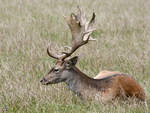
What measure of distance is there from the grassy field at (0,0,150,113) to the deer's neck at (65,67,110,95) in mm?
120

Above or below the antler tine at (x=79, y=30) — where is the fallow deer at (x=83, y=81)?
below

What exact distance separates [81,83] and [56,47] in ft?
9.47

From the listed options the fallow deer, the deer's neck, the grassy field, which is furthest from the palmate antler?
the deer's neck

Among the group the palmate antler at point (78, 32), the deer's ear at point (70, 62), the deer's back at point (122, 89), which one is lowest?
the deer's back at point (122, 89)

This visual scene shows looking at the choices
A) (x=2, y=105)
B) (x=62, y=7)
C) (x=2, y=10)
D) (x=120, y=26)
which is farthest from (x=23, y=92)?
(x=62, y=7)

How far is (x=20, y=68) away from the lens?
7.26 metres

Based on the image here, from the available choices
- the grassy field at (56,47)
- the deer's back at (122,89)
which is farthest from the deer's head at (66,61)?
the deer's back at (122,89)

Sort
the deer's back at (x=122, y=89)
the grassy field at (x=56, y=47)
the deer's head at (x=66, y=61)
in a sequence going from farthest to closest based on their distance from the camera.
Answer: the deer's head at (x=66, y=61), the deer's back at (x=122, y=89), the grassy field at (x=56, y=47)

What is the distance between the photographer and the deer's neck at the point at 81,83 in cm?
598

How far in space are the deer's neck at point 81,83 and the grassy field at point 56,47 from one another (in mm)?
120

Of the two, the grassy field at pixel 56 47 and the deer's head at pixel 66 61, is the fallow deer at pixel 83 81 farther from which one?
the grassy field at pixel 56 47

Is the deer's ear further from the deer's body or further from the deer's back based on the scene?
the deer's back

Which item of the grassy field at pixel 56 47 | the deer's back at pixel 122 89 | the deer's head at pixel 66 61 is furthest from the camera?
the deer's head at pixel 66 61

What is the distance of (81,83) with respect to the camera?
602 cm
